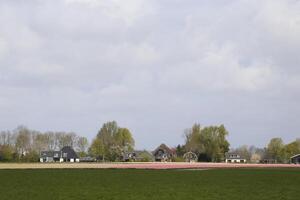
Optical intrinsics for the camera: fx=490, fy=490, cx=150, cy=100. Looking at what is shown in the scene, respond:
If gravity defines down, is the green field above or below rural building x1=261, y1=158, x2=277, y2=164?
below

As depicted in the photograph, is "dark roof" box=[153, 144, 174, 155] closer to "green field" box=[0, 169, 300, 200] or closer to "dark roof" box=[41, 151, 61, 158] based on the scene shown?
"dark roof" box=[41, 151, 61, 158]

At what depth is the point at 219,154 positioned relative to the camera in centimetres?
15850

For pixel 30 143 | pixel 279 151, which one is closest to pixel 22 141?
pixel 30 143

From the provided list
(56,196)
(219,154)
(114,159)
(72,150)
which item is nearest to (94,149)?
(114,159)

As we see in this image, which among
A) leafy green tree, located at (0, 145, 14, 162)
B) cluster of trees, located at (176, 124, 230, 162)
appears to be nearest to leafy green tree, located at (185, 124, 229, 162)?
cluster of trees, located at (176, 124, 230, 162)

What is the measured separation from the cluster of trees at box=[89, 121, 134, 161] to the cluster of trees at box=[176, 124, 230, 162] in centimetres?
2080

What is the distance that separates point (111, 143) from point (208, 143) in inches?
1337

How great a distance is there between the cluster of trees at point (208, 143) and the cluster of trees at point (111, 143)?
2080cm

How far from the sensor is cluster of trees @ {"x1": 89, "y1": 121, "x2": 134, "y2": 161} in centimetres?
16788

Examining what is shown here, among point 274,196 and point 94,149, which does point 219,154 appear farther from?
point 274,196

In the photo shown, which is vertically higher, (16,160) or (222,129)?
(222,129)

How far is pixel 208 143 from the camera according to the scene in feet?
536

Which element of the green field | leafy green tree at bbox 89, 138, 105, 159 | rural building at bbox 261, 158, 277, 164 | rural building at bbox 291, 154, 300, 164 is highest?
leafy green tree at bbox 89, 138, 105, 159

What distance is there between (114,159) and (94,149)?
8.02 metres
